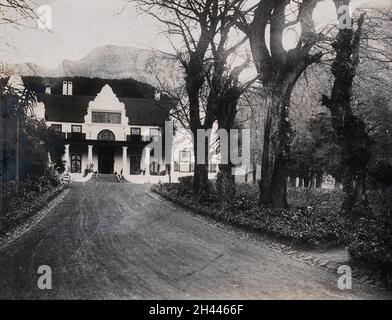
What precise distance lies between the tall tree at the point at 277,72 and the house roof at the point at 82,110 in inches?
Answer: 1099

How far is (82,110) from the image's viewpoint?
141 ft

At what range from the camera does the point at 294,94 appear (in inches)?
1093

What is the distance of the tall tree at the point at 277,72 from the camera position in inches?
549

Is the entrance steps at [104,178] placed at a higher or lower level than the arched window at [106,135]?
lower

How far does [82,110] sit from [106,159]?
26.1 feet

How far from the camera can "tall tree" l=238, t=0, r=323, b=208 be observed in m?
13.9

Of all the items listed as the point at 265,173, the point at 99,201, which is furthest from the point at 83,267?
the point at 99,201

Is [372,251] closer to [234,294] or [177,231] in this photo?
[234,294]

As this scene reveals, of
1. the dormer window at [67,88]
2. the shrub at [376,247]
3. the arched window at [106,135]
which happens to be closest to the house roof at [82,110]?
the dormer window at [67,88]

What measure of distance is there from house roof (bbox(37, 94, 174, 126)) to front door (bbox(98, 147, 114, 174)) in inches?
247

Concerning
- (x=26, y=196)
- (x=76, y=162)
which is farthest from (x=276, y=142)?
(x=76, y=162)

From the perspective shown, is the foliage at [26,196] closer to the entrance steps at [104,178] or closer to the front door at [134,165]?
the entrance steps at [104,178]

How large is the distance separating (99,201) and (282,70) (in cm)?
997

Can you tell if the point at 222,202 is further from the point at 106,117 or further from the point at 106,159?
the point at 106,117
